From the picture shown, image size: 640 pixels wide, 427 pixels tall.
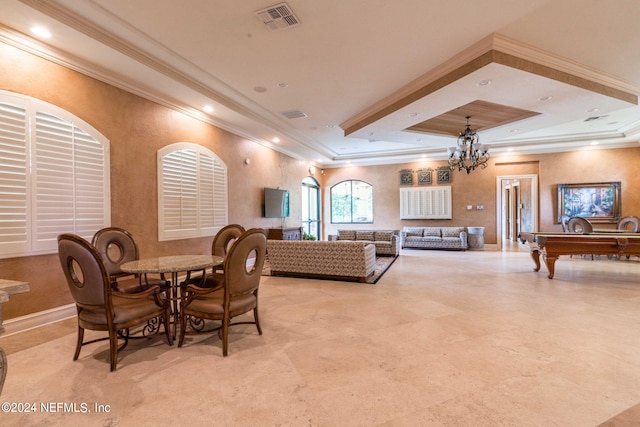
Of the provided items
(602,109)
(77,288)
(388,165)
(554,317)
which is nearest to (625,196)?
(602,109)

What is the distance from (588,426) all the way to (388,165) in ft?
31.6

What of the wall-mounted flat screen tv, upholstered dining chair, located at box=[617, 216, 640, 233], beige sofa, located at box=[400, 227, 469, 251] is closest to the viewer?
upholstered dining chair, located at box=[617, 216, 640, 233]

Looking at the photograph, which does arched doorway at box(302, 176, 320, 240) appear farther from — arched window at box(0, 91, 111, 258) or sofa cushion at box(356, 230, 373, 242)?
arched window at box(0, 91, 111, 258)

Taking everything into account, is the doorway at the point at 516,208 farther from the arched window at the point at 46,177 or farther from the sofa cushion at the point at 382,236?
the arched window at the point at 46,177

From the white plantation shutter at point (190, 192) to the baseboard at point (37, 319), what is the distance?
1.50m

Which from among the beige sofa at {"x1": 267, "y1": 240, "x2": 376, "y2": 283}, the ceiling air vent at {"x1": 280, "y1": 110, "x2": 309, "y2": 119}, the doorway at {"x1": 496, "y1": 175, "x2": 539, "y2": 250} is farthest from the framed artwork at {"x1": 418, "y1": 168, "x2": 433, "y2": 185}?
the ceiling air vent at {"x1": 280, "y1": 110, "x2": 309, "y2": 119}

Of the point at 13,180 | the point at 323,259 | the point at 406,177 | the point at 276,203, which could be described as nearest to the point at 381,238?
the point at 276,203

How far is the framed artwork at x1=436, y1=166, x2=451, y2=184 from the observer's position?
32.5 feet

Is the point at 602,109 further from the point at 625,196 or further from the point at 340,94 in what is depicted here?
the point at 625,196

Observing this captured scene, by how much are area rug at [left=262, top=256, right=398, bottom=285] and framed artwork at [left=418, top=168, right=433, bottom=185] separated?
12.1ft

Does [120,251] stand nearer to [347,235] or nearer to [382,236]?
[347,235]

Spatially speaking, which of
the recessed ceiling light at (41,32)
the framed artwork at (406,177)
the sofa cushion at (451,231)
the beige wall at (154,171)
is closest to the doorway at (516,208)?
the beige wall at (154,171)

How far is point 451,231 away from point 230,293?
843cm

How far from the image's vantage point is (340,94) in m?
5.02
